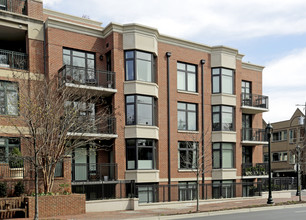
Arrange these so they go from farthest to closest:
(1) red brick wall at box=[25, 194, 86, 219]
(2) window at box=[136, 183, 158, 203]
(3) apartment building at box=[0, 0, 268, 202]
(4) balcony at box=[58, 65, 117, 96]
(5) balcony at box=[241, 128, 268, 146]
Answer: (5) balcony at box=[241, 128, 268, 146] → (2) window at box=[136, 183, 158, 203] → (3) apartment building at box=[0, 0, 268, 202] → (4) balcony at box=[58, 65, 117, 96] → (1) red brick wall at box=[25, 194, 86, 219]

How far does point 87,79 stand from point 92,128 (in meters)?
3.22

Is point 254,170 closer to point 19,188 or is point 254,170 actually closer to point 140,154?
point 140,154

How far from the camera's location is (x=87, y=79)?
22.2 metres

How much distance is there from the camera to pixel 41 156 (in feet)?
57.5

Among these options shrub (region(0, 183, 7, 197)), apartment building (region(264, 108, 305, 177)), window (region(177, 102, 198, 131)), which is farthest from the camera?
apartment building (region(264, 108, 305, 177))

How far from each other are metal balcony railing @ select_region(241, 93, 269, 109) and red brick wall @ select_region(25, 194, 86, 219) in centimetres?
1726

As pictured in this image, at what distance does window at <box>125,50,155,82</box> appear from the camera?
23606 millimetres

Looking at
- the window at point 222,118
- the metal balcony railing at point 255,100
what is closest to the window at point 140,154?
the window at point 222,118

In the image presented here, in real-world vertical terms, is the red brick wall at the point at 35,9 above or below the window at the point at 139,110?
above

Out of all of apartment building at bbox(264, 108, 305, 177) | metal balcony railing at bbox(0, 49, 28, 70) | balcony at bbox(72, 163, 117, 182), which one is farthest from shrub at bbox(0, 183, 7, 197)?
apartment building at bbox(264, 108, 305, 177)

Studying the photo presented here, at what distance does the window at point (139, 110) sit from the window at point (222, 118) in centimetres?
615

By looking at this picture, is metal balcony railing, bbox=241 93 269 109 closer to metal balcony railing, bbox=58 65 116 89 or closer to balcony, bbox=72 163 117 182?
metal balcony railing, bbox=58 65 116 89

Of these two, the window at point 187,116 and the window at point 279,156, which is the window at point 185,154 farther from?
the window at point 279,156

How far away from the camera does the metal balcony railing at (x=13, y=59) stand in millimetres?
21125
